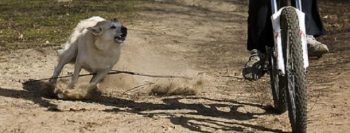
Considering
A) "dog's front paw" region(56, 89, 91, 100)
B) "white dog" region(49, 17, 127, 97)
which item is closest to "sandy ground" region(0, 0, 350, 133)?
"dog's front paw" region(56, 89, 91, 100)

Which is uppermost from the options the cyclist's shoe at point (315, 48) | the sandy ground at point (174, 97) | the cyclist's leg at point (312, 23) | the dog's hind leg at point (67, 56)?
the cyclist's leg at point (312, 23)

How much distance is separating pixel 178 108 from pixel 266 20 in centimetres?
126

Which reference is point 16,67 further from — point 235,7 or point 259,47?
point 235,7

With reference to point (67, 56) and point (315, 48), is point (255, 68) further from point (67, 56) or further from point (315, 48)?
point (67, 56)

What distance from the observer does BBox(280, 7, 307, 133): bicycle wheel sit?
4.84 meters

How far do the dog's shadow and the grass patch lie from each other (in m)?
3.45

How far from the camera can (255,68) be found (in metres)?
5.78

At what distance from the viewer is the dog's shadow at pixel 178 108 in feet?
18.1

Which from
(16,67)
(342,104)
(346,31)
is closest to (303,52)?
(342,104)

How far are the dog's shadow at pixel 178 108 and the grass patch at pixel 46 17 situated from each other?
3449mm

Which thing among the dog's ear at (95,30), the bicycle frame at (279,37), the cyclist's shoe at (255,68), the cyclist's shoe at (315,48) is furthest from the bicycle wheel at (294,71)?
the dog's ear at (95,30)

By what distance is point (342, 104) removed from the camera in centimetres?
615

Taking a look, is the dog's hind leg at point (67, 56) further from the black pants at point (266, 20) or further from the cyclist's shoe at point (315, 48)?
the cyclist's shoe at point (315, 48)

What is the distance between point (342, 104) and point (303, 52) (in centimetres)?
137
